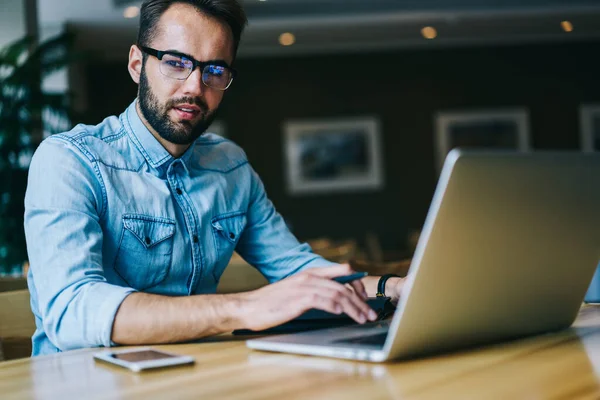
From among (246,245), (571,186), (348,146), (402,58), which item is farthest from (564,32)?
(571,186)

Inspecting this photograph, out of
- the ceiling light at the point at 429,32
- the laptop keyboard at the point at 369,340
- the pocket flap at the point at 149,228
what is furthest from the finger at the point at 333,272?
the ceiling light at the point at 429,32

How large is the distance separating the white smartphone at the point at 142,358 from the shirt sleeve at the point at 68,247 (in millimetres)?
137

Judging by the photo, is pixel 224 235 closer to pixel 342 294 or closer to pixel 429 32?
pixel 342 294

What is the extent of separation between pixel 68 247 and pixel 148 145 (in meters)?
0.36

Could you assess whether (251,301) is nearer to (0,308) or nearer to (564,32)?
(0,308)

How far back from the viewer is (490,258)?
994 mm

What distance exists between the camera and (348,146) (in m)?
9.41

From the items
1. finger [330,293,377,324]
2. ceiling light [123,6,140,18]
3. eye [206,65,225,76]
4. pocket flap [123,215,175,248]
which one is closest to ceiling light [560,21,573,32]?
ceiling light [123,6,140,18]

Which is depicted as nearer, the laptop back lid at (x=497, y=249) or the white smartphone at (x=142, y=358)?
the laptop back lid at (x=497, y=249)

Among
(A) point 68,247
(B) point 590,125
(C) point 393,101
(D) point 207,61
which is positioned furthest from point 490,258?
(B) point 590,125

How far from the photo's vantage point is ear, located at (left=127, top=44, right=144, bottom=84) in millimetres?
1724

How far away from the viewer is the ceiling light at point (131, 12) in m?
7.12

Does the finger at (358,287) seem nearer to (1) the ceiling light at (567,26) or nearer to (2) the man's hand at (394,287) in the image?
(2) the man's hand at (394,287)

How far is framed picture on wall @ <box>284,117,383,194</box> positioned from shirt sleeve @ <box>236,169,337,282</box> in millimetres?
7385
